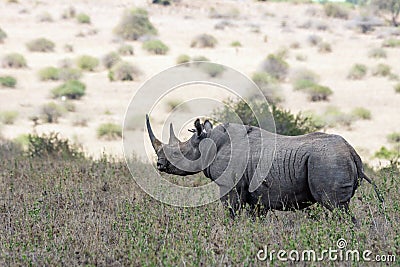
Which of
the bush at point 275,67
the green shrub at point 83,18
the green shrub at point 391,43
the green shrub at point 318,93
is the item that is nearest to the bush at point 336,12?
the green shrub at point 391,43

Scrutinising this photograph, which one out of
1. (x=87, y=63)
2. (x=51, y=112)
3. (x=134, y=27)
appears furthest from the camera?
(x=134, y=27)

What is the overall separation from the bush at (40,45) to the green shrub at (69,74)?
16.3 ft

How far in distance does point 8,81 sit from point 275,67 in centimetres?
1461

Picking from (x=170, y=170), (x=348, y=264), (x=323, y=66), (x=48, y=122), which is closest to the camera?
(x=348, y=264)

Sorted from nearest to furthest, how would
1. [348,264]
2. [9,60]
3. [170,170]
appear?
[348,264] → [170,170] → [9,60]

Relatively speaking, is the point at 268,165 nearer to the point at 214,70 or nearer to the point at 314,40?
the point at 214,70

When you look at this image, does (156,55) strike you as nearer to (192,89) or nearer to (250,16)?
(192,89)

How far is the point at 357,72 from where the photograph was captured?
37062 millimetres

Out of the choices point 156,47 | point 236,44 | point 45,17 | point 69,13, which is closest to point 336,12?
point 236,44

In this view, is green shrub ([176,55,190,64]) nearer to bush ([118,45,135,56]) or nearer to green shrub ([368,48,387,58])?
bush ([118,45,135,56])

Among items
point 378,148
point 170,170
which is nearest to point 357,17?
point 378,148

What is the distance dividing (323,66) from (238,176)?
32.9m

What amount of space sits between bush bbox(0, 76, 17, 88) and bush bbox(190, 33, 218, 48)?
13314 mm

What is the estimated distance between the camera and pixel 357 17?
183 feet
